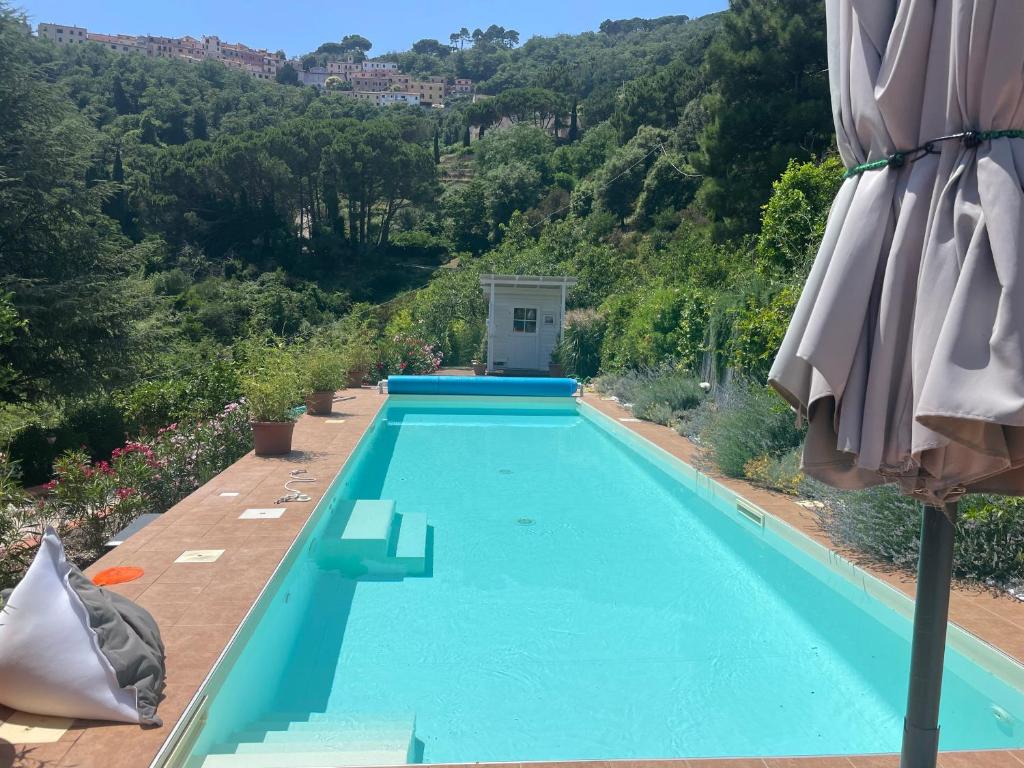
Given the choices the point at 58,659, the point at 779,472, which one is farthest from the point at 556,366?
the point at 58,659

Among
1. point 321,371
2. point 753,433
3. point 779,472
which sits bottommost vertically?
point 779,472

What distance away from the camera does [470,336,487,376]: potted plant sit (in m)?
16.9

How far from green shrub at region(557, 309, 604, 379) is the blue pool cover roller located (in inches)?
84.8

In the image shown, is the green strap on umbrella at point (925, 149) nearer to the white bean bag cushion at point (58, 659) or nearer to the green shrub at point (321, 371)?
the white bean bag cushion at point (58, 659)

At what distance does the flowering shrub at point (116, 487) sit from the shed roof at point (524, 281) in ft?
32.7

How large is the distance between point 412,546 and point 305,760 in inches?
117

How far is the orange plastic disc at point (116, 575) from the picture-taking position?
4.18 meters

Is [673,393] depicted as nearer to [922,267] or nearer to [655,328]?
[655,328]

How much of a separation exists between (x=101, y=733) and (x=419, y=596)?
2.58m

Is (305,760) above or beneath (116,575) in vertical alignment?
beneath

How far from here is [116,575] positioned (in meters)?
4.24

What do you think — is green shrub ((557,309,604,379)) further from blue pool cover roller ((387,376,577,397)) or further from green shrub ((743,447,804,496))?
green shrub ((743,447,804,496))

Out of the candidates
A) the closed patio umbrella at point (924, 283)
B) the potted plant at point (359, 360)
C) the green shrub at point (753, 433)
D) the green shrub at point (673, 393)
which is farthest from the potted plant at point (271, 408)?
Answer: the closed patio umbrella at point (924, 283)

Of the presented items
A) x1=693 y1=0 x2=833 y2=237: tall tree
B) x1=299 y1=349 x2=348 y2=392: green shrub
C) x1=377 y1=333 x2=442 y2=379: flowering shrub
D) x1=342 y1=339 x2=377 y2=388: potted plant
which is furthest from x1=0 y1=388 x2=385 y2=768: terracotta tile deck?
x1=693 y1=0 x2=833 y2=237: tall tree
